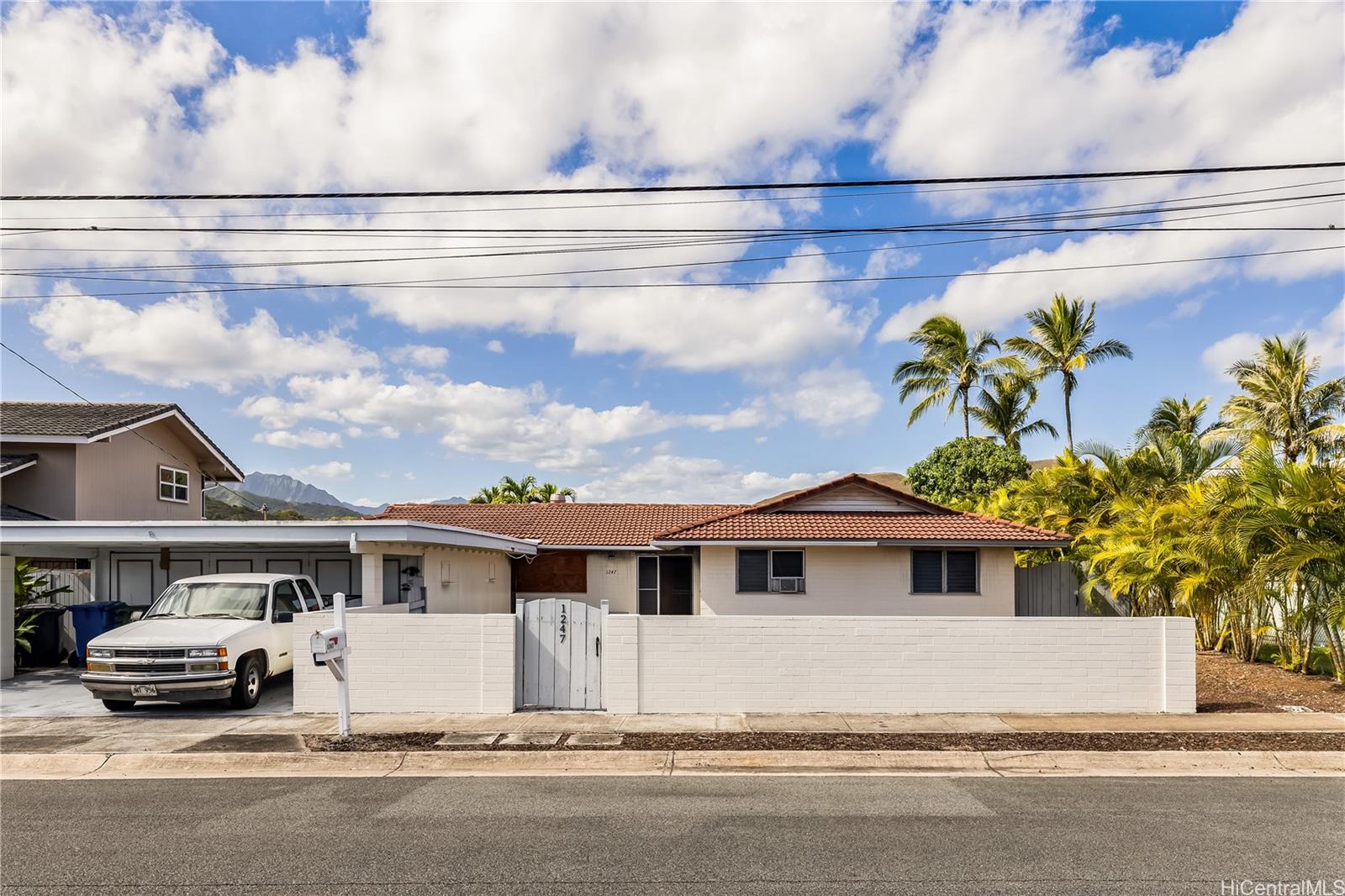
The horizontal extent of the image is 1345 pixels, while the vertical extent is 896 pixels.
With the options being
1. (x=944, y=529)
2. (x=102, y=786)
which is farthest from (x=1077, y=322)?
(x=102, y=786)

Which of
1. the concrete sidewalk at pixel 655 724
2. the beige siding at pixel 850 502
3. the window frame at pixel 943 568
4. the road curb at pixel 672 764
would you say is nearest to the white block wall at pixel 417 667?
the concrete sidewalk at pixel 655 724

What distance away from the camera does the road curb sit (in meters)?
9.18

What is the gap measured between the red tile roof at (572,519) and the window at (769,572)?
557 cm

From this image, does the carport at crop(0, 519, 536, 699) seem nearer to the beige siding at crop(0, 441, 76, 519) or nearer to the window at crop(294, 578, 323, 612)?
the window at crop(294, 578, 323, 612)

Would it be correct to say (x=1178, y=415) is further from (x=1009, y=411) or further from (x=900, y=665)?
(x=900, y=665)

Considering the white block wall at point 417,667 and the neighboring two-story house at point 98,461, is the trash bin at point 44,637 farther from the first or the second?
the white block wall at point 417,667

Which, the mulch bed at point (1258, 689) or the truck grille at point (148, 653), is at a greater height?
the truck grille at point (148, 653)

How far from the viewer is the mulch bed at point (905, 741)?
9906mm

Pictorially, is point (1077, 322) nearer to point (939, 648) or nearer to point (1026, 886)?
point (939, 648)

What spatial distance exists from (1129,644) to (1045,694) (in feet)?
4.36

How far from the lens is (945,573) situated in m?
18.2

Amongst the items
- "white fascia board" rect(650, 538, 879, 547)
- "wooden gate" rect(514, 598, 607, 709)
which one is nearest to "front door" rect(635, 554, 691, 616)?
"white fascia board" rect(650, 538, 879, 547)

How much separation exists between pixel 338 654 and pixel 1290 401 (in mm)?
34407

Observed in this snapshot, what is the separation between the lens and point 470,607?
65.1 ft
